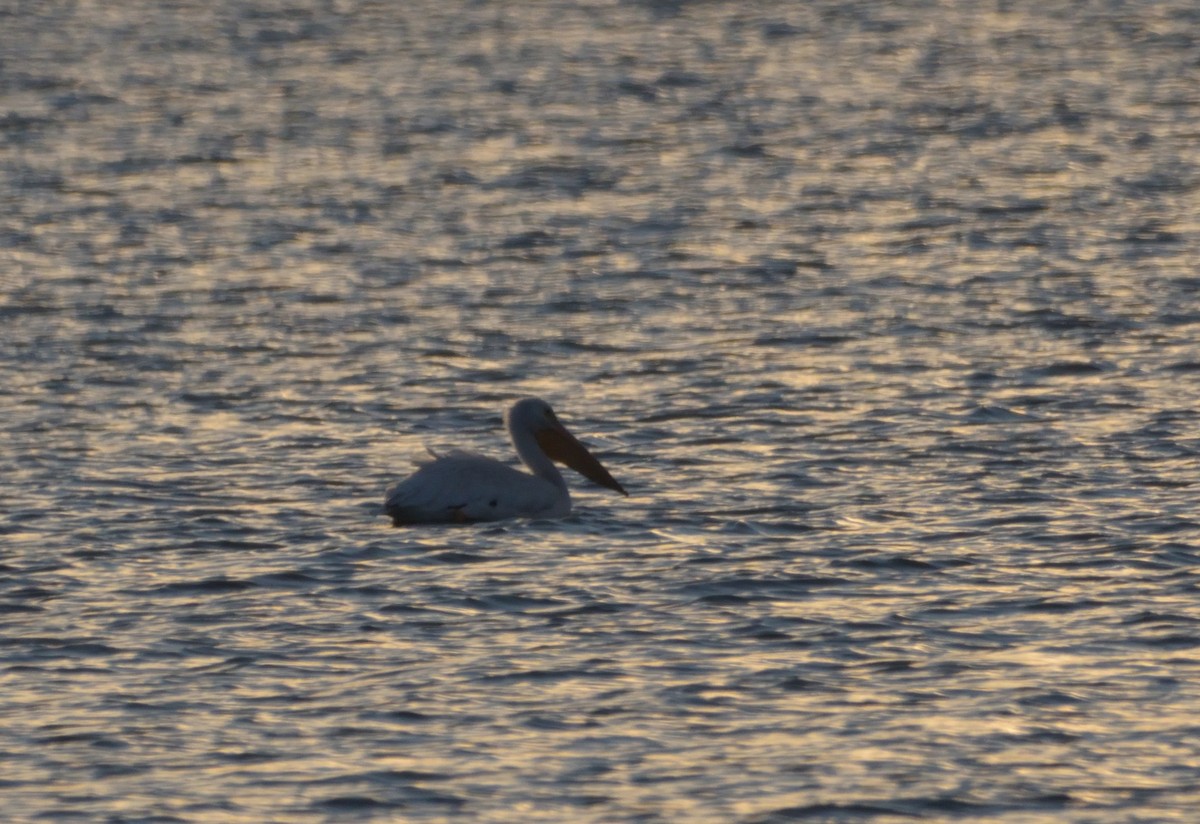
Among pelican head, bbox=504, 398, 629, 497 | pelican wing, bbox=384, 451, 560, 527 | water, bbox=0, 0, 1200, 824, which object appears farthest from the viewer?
pelican head, bbox=504, 398, 629, 497

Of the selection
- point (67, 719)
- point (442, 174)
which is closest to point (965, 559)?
point (67, 719)

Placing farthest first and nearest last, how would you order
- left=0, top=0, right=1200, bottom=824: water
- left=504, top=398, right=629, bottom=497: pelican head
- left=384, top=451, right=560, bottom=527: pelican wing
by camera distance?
left=504, top=398, right=629, bottom=497: pelican head, left=384, top=451, right=560, bottom=527: pelican wing, left=0, top=0, right=1200, bottom=824: water

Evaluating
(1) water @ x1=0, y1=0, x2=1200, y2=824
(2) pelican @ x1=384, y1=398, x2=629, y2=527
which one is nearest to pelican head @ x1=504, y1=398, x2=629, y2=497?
(2) pelican @ x1=384, y1=398, x2=629, y2=527

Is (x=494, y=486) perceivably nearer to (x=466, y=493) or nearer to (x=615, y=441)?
(x=466, y=493)

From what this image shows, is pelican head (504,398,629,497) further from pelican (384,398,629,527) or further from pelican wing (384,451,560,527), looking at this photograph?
pelican wing (384,451,560,527)

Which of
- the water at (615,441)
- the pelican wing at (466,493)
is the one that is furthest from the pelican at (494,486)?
the water at (615,441)

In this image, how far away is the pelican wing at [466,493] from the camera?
45.4ft

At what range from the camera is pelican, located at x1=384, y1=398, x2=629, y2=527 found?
1385cm

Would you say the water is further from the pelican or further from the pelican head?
the pelican head

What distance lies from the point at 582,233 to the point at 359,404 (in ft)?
21.0

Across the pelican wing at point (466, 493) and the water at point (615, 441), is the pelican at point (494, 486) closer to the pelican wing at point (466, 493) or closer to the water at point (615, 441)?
the pelican wing at point (466, 493)

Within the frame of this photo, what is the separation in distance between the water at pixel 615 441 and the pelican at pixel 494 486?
177mm

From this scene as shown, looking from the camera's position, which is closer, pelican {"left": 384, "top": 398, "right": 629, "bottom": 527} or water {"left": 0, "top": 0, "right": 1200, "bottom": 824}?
water {"left": 0, "top": 0, "right": 1200, "bottom": 824}

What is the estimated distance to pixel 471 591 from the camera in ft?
40.9
